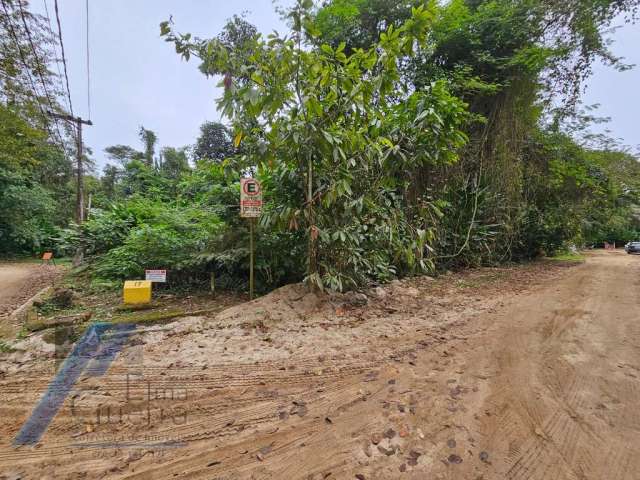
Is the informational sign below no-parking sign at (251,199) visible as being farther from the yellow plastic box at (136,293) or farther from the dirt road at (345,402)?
the yellow plastic box at (136,293)

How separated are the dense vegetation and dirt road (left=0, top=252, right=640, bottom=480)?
4.12ft

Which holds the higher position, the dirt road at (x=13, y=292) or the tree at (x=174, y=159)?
the tree at (x=174, y=159)

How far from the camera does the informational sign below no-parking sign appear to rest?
3.62 metres

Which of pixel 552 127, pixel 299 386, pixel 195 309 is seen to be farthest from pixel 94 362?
pixel 552 127

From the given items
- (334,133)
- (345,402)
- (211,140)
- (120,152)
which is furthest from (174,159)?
(345,402)

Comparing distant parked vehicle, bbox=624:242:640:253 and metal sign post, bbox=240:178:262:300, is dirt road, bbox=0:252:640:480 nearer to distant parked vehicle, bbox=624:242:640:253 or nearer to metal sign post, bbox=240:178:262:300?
metal sign post, bbox=240:178:262:300

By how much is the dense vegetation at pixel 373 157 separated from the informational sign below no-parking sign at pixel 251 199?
0.22 m

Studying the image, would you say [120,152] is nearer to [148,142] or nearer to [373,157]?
[148,142]

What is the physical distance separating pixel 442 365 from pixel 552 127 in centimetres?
984

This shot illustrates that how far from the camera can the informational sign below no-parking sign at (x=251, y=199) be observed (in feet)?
11.9

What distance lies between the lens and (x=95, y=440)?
1546 mm

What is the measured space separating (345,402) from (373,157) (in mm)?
2774

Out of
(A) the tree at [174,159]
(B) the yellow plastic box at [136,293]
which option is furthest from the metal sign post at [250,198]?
(A) the tree at [174,159]

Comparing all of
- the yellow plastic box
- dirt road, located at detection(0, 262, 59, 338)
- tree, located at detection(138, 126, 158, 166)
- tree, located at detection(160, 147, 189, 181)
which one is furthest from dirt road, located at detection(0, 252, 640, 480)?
tree, located at detection(138, 126, 158, 166)
